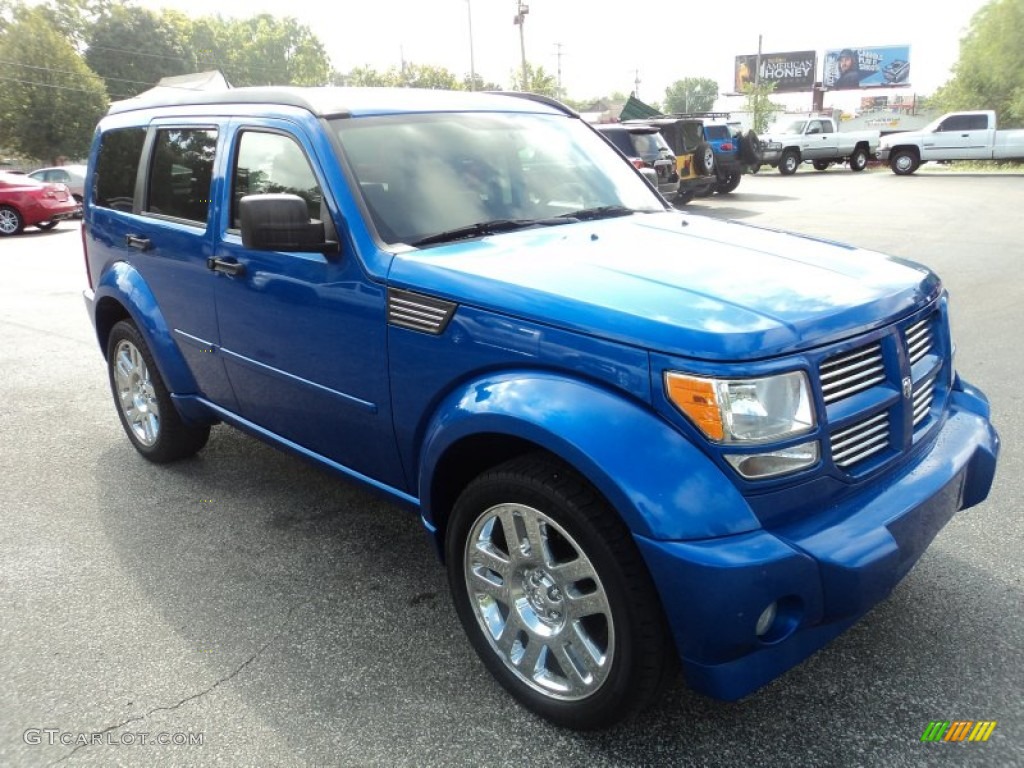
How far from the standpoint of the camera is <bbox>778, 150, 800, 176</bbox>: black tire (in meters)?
30.0

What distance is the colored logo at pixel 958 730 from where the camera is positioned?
235 centimetres

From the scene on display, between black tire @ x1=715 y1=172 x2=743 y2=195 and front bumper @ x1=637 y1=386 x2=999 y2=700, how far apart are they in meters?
19.7

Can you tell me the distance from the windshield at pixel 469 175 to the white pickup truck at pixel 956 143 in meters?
26.8

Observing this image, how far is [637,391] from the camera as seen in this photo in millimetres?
2145

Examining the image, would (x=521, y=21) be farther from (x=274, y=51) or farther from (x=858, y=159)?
(x=274, y=51)

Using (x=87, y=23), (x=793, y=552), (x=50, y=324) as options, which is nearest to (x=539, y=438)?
(x=793, y=552)

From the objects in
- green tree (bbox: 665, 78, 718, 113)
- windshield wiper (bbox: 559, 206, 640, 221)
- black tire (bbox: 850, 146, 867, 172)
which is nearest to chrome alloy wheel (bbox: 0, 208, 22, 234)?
windshield wiper (bbox: 559, 206, 640, 221)

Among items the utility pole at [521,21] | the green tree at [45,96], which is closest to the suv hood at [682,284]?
the utility pole at [521,21]

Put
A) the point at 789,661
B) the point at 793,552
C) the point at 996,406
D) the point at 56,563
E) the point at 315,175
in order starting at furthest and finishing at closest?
the point at 996,406 < the point at 56,563 < the point at 315,175 < the point at 789,661 < the point at 793,552

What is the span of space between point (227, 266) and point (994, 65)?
167ft

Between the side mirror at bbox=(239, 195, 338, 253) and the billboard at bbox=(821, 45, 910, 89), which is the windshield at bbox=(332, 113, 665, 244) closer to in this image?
the side mirror at bbox=(239, 195, 338, 253)

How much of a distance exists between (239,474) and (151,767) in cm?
225

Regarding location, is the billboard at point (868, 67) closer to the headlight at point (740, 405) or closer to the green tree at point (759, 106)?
the green tree at point (759, 106)

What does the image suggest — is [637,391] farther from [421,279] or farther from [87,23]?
[87,23]
